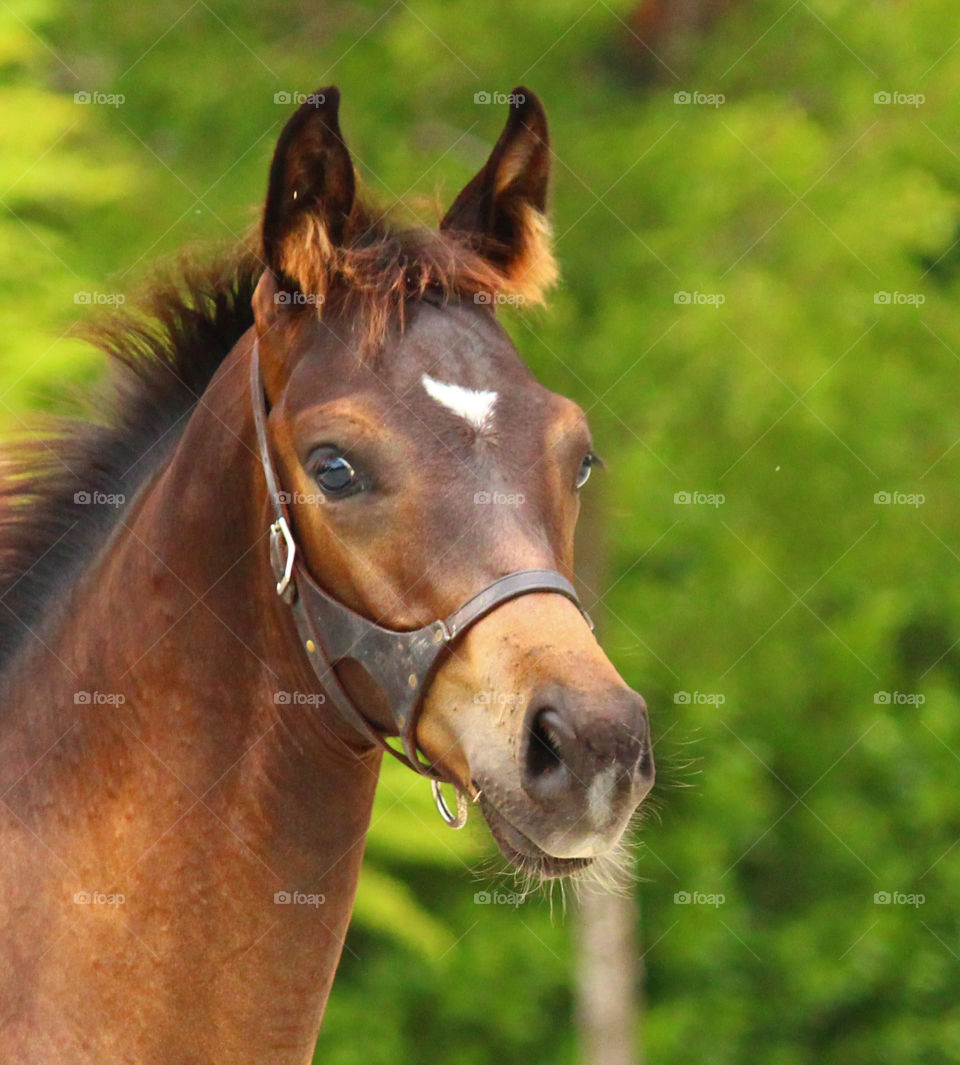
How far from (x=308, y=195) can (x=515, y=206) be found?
1.75 ft

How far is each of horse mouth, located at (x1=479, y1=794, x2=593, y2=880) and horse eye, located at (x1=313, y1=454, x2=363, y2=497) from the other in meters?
0.65

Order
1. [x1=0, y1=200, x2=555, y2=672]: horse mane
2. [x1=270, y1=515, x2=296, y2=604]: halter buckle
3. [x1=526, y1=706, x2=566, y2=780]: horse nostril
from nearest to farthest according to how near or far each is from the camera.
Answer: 1. [x1=526, y1=706, x2=566, y2=780]: horse nostril
2. [x1=270, y1=515, x2=296, y2=604]: halter buckle
3. [x1=0, y1=200, x2=555, y2=672]: horse mane

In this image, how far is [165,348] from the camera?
3305mm

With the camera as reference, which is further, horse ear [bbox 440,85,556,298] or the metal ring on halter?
horse ear [bbox 440,85,556,298]

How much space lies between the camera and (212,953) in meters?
2.80

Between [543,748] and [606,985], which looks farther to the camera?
[606,985]

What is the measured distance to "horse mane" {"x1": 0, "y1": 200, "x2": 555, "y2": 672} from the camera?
9.60 feet

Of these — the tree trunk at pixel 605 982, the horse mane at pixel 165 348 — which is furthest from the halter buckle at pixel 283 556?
the tree trunk at pixel 605 982

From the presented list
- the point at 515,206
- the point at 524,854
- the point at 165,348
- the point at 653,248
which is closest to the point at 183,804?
the point at 524,854

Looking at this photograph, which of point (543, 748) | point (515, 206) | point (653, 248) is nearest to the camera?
point (543, 748)

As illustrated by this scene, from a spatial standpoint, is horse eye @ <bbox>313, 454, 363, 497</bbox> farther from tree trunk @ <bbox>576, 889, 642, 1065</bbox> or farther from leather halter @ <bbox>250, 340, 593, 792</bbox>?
tree trunk @ <bbox>576, 889, 642, 1065</bbox>

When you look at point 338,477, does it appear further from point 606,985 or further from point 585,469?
point 606,985

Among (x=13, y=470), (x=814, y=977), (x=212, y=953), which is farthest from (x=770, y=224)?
(x=814, y=977)

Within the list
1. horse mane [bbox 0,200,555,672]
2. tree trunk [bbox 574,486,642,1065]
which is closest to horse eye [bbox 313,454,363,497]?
horse mane [bbox 0,200,555,672]
